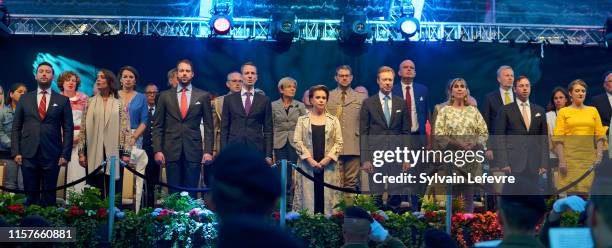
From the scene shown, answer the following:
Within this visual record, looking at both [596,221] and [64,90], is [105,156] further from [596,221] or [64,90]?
[596,221]

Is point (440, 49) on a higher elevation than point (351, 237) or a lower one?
higher

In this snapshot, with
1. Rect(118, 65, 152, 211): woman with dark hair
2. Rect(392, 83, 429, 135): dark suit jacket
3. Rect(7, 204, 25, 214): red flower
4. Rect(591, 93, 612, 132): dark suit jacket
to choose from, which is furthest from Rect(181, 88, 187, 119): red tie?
Rect(591, 93, 612, 132): dark suit jacket

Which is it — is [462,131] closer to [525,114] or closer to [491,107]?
[525,114]

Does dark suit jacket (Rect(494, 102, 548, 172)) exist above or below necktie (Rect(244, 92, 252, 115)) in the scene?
below

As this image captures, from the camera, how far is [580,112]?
12.3 meters

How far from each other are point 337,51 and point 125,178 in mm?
5069

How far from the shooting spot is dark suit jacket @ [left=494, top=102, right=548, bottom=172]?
1199 cm

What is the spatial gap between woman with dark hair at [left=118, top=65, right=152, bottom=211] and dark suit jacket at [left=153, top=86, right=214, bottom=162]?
14.2 inches

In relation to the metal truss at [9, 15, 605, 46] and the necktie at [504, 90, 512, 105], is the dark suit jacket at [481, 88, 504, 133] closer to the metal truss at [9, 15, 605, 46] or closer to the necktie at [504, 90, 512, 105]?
the necktie at [504, 90, 512, 105]

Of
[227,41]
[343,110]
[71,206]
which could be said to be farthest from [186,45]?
[71,206]

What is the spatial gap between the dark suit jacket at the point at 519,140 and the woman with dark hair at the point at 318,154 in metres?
2.10

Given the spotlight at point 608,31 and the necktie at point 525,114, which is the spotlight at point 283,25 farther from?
the spotlight at point 608,31

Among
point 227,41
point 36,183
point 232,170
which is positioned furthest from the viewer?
point 227,41

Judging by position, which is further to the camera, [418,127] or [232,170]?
[418,127]
